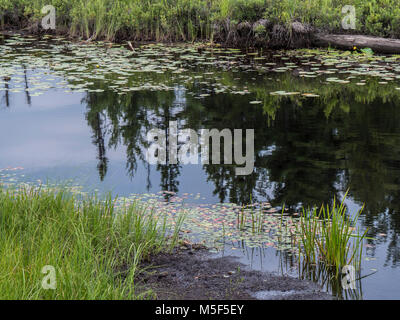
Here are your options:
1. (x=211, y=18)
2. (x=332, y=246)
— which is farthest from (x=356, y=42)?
(x=332, y=246)

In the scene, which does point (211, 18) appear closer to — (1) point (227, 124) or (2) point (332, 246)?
(1) point (227, 124)

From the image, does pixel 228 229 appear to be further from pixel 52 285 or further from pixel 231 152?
pixel 231 152

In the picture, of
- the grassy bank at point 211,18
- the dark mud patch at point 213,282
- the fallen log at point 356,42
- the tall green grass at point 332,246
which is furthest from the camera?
the grassy bank at point 211,18

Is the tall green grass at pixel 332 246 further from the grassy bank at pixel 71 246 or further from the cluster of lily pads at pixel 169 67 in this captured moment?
the cluster of lily pads at pixel 169 67

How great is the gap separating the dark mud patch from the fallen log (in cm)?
1165

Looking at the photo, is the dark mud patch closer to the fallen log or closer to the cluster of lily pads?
the cluster of lily pads

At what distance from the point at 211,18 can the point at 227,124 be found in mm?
7931

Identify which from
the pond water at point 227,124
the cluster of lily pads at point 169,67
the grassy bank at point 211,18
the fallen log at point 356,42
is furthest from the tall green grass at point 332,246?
the grassy bank at point 211,18

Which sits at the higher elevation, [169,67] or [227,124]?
[169,67]

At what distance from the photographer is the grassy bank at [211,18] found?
15.3m

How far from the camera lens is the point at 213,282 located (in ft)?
13.5

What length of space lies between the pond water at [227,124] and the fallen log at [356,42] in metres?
0.51

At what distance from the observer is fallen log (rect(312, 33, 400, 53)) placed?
47.5ft

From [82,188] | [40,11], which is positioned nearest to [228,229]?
[82,188]
